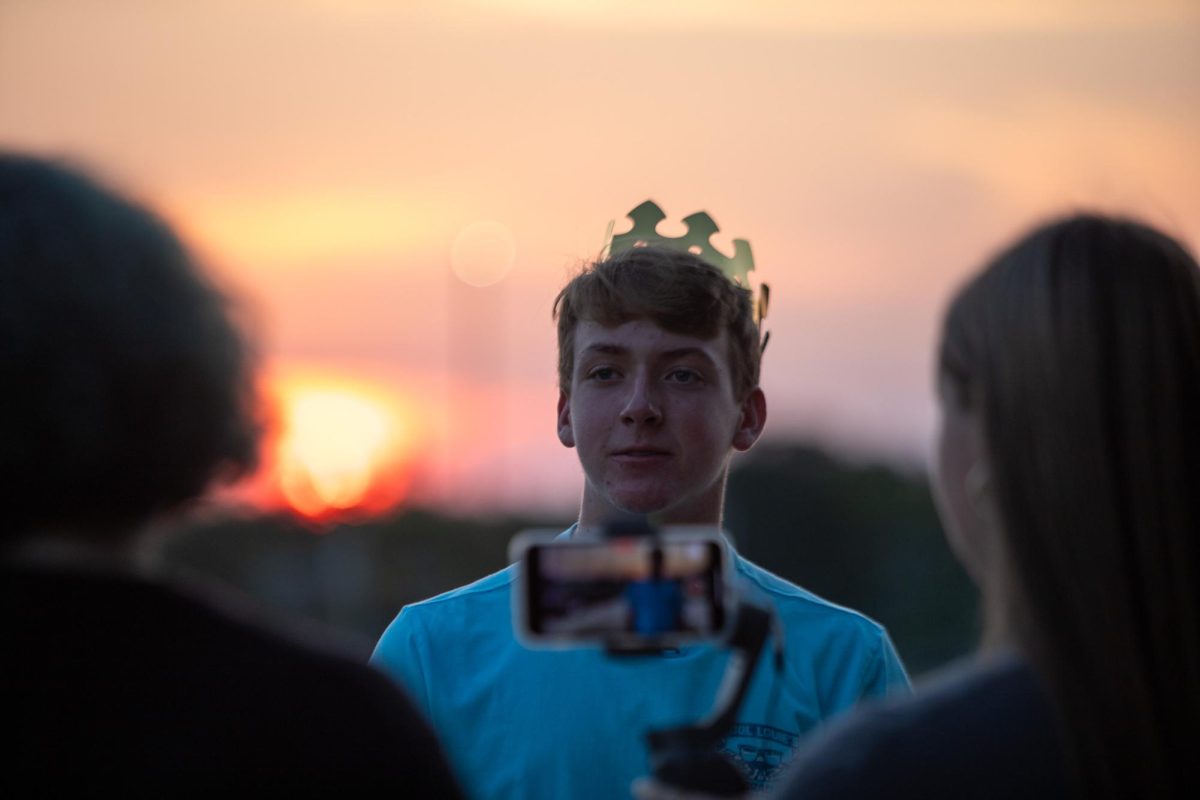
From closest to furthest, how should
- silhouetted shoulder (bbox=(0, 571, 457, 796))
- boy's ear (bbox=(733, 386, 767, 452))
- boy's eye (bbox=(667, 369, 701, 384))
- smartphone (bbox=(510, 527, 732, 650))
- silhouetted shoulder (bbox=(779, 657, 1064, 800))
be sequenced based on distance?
1. silhouetted shoulder (bbox=(0, 571, 457, 796))
2. silhouetted shoulder (bbox=(779, 657, 1064, 800))
3. smartphone (bbox=(510, 527, 732, 650))
4. boy's eye (bbox=(667, 369, 701, 384))
5. boy's ear (bbox=(733, 386, 767, 452))

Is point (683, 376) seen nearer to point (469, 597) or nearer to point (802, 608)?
point (802, 608)

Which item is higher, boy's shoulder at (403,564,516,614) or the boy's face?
the boy's face

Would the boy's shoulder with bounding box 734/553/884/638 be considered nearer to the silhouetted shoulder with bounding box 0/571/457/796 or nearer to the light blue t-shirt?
the light blue t-shirt

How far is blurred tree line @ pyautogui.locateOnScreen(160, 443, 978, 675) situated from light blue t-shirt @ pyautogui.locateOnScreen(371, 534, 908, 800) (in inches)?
939

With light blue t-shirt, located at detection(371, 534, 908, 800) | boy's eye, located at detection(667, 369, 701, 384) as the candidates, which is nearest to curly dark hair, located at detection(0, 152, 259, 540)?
light blue t-shirt, located at detection(371, 534, 908, 800)

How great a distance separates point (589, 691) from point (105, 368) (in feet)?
6.73

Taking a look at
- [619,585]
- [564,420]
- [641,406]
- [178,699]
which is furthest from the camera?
[564,420]

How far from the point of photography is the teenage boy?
3.73 m

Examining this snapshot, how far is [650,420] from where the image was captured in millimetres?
4004

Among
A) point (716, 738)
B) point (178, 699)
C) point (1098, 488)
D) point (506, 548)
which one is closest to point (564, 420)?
point (716, 738)

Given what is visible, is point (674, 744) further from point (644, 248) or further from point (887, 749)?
point (644, 248)

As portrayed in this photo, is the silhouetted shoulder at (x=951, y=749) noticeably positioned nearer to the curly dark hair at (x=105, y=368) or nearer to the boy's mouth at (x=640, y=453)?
the curly dark hair at (x=105, y=368)

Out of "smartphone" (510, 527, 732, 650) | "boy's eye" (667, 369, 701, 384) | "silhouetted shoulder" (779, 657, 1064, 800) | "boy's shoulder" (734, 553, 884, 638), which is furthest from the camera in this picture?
"boy's eye" (667, 369, 701, 384)

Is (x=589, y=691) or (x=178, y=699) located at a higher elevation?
(x=178, y=699)
